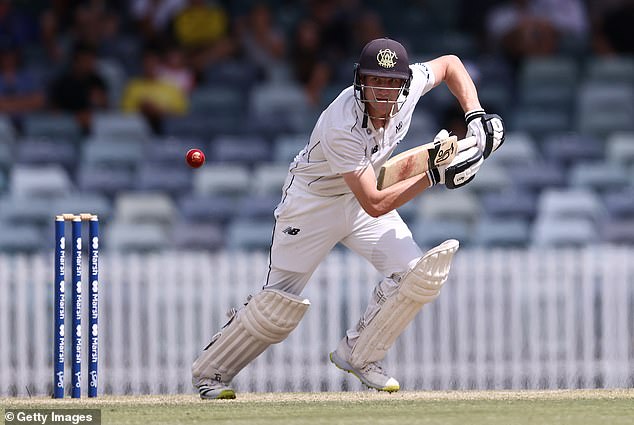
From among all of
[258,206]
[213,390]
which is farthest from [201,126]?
[213,390]

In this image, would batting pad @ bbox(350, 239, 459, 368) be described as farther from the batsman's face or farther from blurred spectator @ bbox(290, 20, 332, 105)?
blurred spectator @ bbox(290, 20, 332, 105)

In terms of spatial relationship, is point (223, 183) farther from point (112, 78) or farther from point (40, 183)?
point (112, 78)

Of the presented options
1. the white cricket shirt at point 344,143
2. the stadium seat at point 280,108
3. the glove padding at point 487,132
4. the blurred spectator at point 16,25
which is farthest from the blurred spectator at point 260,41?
the glove padding at point 487,132

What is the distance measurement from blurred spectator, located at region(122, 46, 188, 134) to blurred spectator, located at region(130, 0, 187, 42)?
0.48 meters

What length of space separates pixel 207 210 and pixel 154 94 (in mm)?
1607

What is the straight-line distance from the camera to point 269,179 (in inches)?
391

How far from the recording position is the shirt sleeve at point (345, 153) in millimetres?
5988

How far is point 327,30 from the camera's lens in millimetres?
11445

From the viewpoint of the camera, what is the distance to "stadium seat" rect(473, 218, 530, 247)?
9.52 meters

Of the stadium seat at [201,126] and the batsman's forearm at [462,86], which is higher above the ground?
the stadium seat at [201,126]

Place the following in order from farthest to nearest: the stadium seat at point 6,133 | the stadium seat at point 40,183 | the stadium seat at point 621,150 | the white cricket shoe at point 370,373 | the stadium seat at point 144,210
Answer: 1. the stadium seat at point 6,133
2. the stadium seat at point 621,150
3. the stadium seat at point 40,183
4. the stadium seat at point 144,210
5. the white cricket shoe at point 370,373

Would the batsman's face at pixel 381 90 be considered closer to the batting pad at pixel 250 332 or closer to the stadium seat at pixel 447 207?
the batting pad at pixel 250 332

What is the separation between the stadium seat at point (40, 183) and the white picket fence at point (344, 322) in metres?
1.02

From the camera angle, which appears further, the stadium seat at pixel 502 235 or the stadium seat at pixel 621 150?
the stadium seat at pixel 621 150
